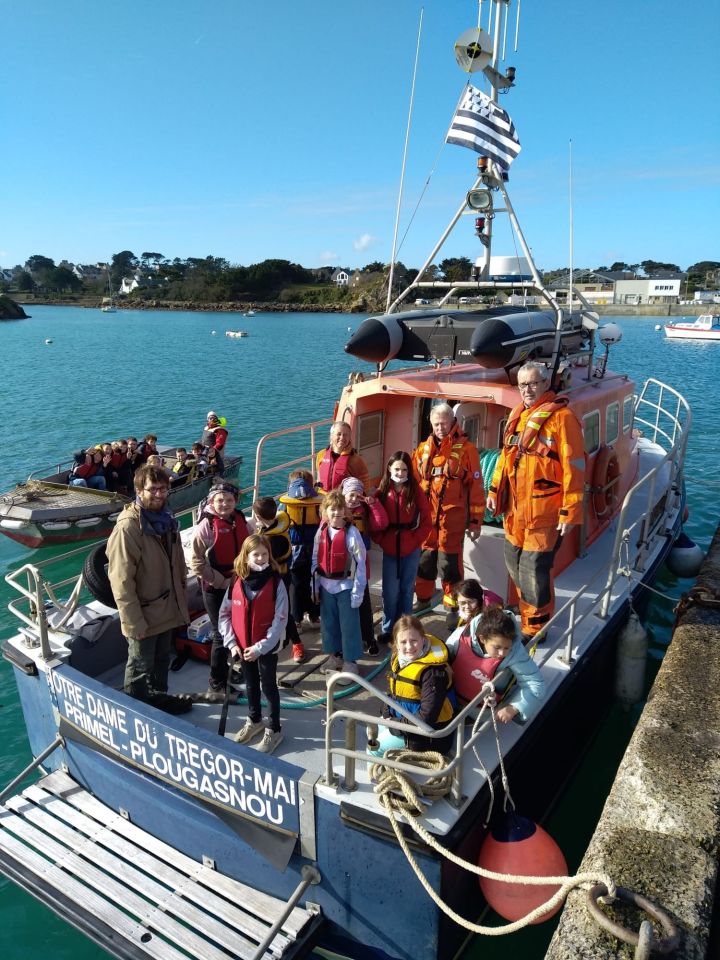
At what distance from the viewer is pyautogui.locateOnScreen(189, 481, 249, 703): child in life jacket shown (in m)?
4.97

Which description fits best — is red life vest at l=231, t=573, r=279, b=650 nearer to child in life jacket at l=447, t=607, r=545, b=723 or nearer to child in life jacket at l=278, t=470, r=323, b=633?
child in life jacket at l=278, t=470, r=323, b=633

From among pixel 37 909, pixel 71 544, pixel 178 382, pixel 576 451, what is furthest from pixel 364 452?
pixel 178 382

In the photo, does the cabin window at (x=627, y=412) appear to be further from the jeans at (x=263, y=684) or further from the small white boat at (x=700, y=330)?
the small white boat at (x=700, y=330)

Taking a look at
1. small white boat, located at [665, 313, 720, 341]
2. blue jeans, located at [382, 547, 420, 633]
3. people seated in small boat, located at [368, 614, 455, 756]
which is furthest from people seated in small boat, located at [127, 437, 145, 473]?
small white boat, located at [665, 313, 720, 341]

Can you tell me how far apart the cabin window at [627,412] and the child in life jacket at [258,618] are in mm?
6094

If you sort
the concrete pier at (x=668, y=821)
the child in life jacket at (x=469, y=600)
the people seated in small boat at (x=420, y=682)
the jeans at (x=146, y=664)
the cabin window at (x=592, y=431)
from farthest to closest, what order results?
the cabin window at (x=592, y=431) < the jeans at (x=146, y=664) < the child in life jacket at (x=469, y=600) < the people seated in small boat at (x=420, y=682) < the concrete pier at (x=668, y=821)

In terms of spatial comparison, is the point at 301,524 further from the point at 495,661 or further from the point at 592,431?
the point at 592,431

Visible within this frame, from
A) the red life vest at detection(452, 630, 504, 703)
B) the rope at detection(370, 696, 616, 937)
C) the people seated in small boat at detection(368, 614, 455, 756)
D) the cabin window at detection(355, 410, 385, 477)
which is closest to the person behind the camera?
the rope at detection(370, 696, 616, 937)

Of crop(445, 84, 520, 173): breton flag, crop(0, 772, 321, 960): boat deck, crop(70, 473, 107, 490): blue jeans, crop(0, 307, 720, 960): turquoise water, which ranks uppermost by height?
crop(445, 84, 520, 173): breton flag

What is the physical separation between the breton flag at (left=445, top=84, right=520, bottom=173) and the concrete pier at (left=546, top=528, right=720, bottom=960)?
18.9 feet

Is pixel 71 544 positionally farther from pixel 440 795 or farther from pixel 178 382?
pixel 178 382

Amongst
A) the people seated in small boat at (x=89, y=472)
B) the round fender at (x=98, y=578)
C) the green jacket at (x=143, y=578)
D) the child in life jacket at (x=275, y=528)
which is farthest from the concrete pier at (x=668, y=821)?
the people seated in small boat at (x=89, y=472)

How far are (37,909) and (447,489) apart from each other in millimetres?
4735

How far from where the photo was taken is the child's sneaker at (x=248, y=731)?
459cm
